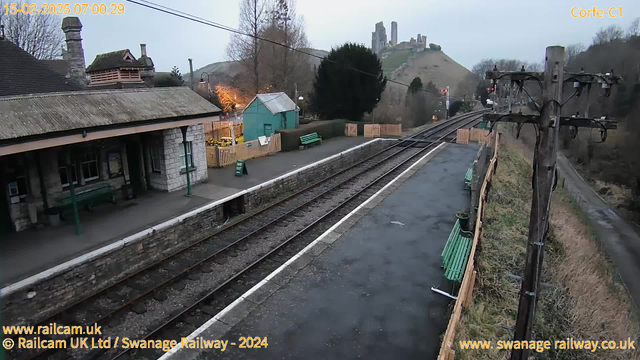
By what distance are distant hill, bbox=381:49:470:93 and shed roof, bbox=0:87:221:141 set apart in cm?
9204

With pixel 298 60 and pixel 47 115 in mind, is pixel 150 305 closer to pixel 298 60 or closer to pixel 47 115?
pixel 47 115

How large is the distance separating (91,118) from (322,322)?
8.75m

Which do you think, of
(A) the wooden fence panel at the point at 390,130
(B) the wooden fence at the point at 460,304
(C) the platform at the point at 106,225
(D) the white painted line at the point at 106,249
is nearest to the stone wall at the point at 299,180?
(D) the white painted line at the point at 106,249

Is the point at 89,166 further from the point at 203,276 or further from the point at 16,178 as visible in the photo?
the point at 203,276

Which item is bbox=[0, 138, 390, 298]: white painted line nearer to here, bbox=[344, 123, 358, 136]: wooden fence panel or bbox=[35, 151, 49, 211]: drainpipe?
bbox=[35, 151, 49, 211]: drainpipe

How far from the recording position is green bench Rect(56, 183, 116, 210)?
11616 millimetres

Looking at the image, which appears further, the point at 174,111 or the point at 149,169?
the point at 149,169

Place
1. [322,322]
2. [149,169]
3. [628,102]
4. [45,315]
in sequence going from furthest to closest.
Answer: [628,102] < [149,169] < [45,315] < [322,322]

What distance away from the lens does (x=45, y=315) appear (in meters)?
8.52

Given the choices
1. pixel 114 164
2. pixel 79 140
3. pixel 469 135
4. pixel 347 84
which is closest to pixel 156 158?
pixel 114 164

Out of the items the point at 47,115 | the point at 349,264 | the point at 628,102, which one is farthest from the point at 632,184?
the point at 47,115

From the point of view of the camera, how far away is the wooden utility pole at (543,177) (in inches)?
173

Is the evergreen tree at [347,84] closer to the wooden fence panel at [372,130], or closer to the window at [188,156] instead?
the wooden fence panel at [372,130]

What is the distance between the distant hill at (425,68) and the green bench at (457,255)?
9474 centimetres
